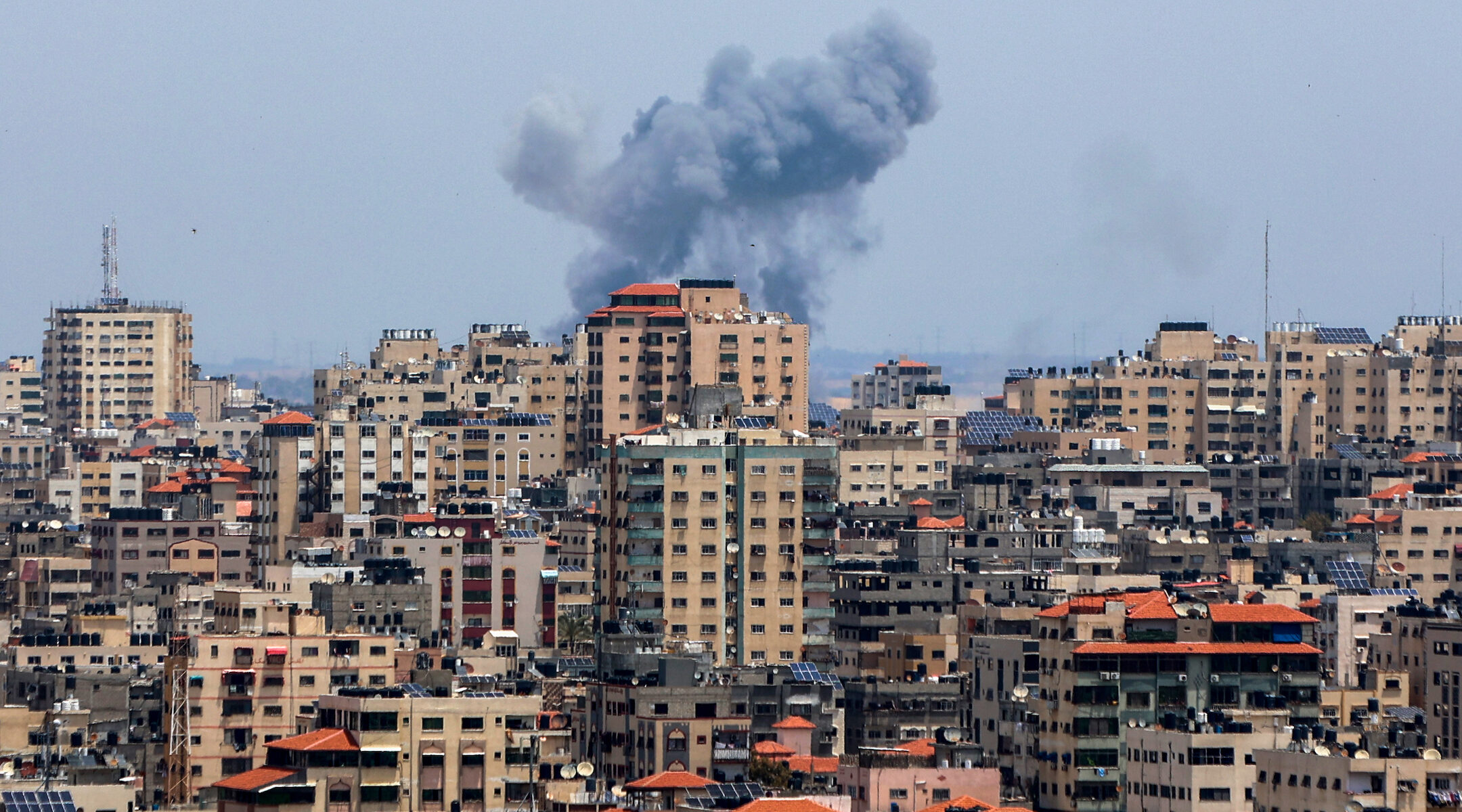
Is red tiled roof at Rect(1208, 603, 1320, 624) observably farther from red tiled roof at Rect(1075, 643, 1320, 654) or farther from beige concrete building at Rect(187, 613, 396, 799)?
beige concrete building at Rect(187, 613, 396, 799)

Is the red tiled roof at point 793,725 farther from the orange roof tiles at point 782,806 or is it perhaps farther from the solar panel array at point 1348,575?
the solar panel array at point 1348,575

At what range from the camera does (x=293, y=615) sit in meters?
149

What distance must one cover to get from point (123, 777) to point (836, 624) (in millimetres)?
57444

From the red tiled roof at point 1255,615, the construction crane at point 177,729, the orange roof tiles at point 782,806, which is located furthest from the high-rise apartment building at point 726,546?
the orange roof tiles at point 782,806

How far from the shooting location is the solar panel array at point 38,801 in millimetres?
116750

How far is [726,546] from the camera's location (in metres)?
174

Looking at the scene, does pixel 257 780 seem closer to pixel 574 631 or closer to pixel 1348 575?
pixel 574 631

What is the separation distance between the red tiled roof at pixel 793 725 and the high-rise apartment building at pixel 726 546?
86.6 feet

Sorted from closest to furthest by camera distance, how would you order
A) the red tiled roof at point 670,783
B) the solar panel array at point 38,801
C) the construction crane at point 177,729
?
the solar panel array at point 38,801, the red tiled roof at point 670,783, the construction crane at point 177,729

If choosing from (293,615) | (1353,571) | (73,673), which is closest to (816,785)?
(293,615)

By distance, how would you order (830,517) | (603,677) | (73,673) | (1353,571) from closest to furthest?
(603,677)
(73,673)
(830,517)
(1353,571)

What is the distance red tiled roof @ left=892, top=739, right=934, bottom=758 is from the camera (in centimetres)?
13175

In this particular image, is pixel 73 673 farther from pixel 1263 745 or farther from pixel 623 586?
pixel 1263 745

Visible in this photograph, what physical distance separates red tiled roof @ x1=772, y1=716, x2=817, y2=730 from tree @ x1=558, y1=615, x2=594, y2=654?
39.9 m
